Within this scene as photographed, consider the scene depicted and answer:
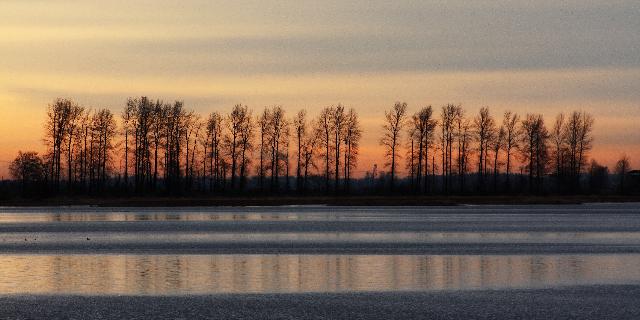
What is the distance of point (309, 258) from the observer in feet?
96.4

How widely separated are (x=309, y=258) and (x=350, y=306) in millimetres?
9664

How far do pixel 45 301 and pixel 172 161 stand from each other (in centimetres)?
9411

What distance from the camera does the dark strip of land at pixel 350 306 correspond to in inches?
736

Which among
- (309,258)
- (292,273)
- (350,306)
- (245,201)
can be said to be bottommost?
(350,306)

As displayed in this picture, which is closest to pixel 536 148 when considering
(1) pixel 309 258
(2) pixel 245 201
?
(2) pixel 245 201

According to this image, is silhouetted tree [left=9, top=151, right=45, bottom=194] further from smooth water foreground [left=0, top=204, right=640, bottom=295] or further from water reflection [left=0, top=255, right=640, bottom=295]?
water reflection [left=0, top=255, right=640, bottom=295]

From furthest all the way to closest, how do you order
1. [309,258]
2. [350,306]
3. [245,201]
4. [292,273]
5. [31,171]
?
[31,171] → [245,201] → [309,258] → [292,273] → [350,306]

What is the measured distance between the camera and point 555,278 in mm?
24281

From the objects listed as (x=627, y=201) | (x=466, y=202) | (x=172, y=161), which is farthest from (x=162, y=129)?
(x=627, y=201)

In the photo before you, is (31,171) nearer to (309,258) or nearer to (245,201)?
(245,201)

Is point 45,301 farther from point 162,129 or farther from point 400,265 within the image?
point 162,129

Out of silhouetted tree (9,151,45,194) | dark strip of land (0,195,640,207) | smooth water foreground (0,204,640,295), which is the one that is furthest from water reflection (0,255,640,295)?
silhouetted tree (9,151,45,194)

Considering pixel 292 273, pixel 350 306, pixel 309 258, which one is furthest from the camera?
pixel 309 258

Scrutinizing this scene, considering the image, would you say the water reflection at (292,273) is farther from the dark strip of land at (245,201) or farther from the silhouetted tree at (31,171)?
the silhouetted tree at (31,171)
